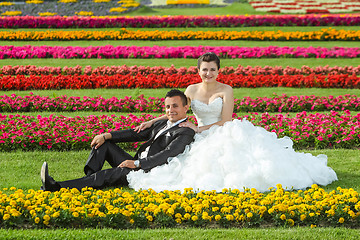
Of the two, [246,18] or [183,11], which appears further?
[183,11]

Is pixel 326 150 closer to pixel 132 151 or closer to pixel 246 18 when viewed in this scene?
pixel 132 151

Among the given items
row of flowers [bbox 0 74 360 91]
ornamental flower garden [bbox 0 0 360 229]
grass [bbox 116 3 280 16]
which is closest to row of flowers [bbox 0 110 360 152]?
ornamental flower garden [bbox 0 0 360 229]

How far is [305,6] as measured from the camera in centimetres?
2620

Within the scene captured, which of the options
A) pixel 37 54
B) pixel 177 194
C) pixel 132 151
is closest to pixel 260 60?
pixel 37 54

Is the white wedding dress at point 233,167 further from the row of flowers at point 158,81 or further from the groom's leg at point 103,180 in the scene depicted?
the row of flowers at point 158,81

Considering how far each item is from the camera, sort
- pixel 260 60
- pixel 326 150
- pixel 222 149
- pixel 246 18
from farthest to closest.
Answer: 1. pixel 246 18
2. pixel 260 60
3. pixel 326 150
4. pixel 222 149

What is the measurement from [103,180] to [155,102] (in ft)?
15.2

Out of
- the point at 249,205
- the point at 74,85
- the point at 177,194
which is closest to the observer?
the point at 249,205

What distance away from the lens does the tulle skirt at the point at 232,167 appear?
18.7 feet

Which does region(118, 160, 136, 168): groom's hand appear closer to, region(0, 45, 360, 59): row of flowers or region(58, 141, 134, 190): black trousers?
region(58, 141, 134, 190): black trousers

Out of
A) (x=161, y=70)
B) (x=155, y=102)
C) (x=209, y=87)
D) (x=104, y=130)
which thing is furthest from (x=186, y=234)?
(x=161, y=70)

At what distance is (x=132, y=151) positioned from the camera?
802 centimetres

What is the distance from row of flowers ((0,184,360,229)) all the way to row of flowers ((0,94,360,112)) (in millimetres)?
5393

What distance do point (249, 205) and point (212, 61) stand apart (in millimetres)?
2167
